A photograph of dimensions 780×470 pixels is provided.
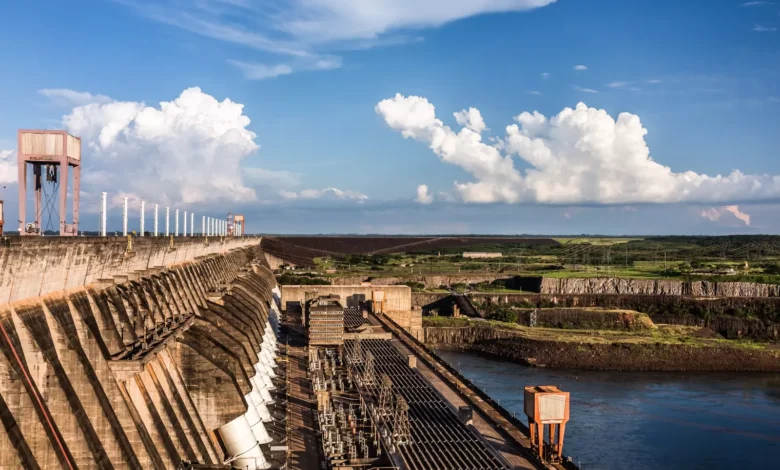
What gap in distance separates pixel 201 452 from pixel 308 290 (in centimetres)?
5801

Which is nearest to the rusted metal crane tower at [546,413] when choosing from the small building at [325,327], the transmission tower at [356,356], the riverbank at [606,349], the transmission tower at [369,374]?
the transmission tower at [369,374]

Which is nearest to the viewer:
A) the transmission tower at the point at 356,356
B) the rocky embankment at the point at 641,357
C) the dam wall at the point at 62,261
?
the dam wall at the point at 62,261

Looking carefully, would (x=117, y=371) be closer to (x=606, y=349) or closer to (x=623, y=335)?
(x=606, y=349)

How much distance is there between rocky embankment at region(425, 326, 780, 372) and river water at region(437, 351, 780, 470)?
71.7 inches

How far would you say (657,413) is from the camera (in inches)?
2079

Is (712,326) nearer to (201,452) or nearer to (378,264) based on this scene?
(378,264)

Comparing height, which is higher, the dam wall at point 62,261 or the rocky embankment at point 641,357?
the dam wall at point 62,261

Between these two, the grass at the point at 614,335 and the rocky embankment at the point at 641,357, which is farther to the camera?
the grass at the point at 614,335

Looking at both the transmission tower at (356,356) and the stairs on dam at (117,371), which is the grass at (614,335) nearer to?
the transmission tower at (356,356)


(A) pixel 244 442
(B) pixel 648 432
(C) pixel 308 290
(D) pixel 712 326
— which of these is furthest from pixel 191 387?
(D) pixel 712 326

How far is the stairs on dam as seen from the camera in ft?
43.7

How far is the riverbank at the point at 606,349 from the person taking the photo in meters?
72.4

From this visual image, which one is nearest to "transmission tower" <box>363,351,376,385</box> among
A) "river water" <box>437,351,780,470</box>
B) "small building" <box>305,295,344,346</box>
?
"small building" <box>305,295,344,346</box>

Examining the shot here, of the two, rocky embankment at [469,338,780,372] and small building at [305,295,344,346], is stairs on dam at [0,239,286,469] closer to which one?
small building at [305,295,344,346]
